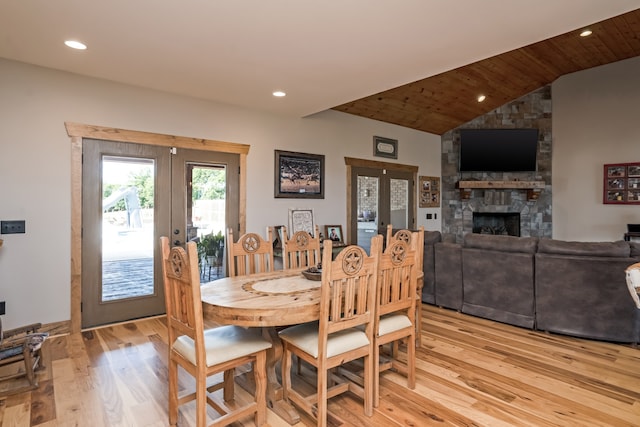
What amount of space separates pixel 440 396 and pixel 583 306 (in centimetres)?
199

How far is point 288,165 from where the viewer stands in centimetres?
530

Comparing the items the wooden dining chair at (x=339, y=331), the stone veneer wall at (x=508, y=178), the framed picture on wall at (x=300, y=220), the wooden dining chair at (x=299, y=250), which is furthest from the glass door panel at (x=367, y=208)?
the wooden dining chair at (x=339, y=331)

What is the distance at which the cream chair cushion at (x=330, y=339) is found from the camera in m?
2.10

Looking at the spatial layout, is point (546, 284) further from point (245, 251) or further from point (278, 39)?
point (278, 39)

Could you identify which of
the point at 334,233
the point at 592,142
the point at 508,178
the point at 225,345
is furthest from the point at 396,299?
the point at 592,142

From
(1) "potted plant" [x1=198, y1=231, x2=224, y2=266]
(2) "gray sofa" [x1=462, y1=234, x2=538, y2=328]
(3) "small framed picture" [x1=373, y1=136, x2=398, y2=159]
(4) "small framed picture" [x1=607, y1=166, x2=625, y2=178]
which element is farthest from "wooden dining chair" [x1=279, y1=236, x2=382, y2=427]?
(4) "small framed picture" [x1=607, y1=166, x2=625, y2=178]

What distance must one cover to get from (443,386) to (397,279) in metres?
0.89

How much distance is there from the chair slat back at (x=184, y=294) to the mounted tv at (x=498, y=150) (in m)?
6.81

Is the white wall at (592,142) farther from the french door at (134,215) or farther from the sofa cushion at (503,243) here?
the french door at (134,215)

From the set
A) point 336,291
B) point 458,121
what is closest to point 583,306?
point 336,291

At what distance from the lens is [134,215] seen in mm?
4035

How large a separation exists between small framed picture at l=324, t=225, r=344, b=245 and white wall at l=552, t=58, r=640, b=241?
4587 mm

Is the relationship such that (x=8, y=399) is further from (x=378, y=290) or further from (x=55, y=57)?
(x=55, y=57)

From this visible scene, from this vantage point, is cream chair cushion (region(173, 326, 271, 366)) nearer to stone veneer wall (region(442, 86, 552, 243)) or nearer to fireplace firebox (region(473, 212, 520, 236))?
stone veneer wall (region(442, 86, 552, 243))
